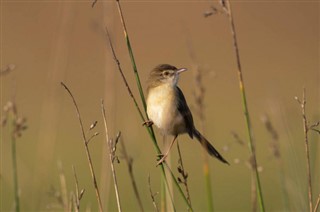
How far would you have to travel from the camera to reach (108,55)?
180 inches

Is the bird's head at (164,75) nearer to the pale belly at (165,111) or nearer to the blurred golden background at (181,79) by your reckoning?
the pale belly at (165,111)

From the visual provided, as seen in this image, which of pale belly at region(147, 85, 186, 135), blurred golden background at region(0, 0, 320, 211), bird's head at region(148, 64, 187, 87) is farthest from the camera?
blurred golden background at region(0, 0, 320, 211)

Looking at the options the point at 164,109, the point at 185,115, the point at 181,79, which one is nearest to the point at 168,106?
the point at 164,109

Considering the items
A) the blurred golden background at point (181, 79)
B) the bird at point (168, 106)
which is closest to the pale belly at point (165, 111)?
the bird at point (168, 106)

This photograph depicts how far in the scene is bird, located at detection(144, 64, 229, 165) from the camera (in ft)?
13.3

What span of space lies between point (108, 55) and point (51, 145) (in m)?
0.66

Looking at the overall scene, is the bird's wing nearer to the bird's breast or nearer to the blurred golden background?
the bird's breast

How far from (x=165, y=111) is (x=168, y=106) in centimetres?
3

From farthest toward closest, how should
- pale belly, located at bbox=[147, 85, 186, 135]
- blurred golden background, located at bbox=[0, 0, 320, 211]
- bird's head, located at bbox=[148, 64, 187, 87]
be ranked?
1. blurred golden background, located at bbox=[0, 0, 320, 211]
2. bird's head, located at bbox=[148, 64, 187, 87]
3. pale belly, located at bbox=[147, 85, 186, 135]

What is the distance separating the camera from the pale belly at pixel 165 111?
4059mm

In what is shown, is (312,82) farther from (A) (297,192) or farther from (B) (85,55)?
(A) (297,192)

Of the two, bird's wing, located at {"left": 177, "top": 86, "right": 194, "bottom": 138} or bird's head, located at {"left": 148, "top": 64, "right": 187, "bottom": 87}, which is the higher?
bird's head, located at {"left": 148, "top": 64, "right": 187, "bottom": 87}

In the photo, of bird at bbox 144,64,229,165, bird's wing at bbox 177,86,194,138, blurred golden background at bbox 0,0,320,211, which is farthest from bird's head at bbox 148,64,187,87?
blurred golden background at bbox 0,0,320,211

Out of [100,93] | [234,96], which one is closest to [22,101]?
[100,93]
